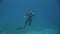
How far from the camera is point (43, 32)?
152 cm

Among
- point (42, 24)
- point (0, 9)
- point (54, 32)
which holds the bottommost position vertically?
point (54, 32)

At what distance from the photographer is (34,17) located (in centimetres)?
150

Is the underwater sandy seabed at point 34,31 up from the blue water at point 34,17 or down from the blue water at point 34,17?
down

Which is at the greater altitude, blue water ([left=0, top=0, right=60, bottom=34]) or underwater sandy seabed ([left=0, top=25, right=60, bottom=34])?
blue water ([left=0, top=0, right=60, bottom=34])

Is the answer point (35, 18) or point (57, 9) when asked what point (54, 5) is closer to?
point (57, 9)

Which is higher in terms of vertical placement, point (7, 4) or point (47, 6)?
point (7, 4)

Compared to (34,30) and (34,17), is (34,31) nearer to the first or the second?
(34,30)

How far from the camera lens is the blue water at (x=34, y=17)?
58.3 inches

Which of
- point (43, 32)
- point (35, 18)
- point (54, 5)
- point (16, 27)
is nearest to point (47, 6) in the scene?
point (54, 5)

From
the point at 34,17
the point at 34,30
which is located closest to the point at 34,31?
the point at 34,30

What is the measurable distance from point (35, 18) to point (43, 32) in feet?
0.68

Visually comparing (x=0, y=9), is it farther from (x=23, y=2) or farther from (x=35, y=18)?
(x=35, y=18)

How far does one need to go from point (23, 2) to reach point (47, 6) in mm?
309

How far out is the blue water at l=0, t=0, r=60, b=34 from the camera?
148cm
